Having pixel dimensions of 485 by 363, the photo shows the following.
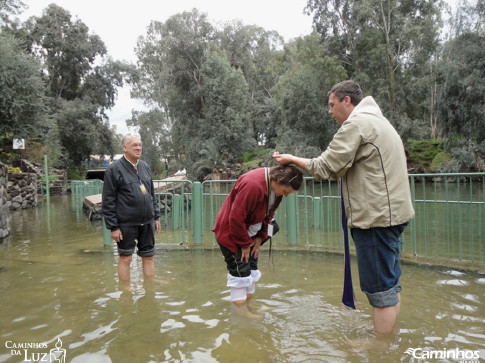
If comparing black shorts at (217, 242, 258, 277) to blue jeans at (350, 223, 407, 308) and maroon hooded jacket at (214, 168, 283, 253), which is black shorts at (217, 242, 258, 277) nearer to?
maroon hooded jacket at (214, 168, 283, 253)

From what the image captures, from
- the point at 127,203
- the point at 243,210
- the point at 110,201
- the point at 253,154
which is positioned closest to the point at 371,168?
the point at 243,210

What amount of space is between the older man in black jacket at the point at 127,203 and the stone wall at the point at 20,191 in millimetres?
13413

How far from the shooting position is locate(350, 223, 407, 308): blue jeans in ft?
8.78

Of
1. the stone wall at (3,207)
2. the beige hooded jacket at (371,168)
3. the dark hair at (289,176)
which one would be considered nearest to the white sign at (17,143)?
the stone wall at (3,207)

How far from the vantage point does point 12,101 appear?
10.8 metres

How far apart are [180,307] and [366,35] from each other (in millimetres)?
30142

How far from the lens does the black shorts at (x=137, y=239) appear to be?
14.4 ft

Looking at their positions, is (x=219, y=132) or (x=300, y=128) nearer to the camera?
(x=300, y=128)

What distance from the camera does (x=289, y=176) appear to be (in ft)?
10.2

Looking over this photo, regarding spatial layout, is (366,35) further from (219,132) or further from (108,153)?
(108,153)

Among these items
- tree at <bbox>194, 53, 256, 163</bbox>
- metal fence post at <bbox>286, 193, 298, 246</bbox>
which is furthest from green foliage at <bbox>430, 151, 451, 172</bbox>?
metal fence post at <bbox>286, 193, 298, 246</bbox>

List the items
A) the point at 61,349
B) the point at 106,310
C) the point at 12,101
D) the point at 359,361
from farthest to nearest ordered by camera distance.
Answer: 1. the point at 12,101
2. the point at 106,310
3. the point at 61,349
4. the point at 359,361

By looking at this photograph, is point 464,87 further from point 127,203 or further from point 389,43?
point 127,203

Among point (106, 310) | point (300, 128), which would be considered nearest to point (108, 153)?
point (300, 128)
